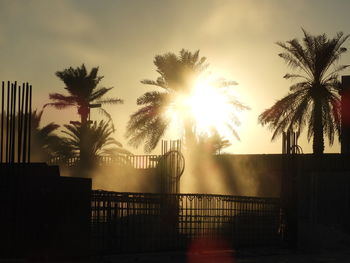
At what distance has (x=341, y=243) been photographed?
730 inches

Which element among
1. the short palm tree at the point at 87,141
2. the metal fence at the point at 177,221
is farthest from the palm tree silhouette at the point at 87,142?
the metal fence at the point at 177,221

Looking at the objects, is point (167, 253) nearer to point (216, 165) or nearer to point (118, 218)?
point (118, 218)

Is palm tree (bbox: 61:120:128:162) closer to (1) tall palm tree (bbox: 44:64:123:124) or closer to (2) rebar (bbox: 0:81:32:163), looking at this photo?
(1) tall palm tree (bbox: 44:64:123:124)

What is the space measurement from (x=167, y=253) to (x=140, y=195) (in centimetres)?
157

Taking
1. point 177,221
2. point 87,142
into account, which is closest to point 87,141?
point 87,142

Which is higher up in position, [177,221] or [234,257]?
[177,221]

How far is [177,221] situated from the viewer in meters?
15.5

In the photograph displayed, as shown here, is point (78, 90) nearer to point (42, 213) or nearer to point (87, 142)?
point (87, 142)

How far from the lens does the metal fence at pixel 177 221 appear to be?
14039 mm

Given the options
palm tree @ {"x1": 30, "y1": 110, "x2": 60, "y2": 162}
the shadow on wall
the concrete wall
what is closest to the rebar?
the concrete wall

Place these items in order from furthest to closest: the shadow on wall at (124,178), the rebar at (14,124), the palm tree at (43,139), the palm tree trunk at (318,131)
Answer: the palm tree at (43,139), the palm tree trunk at (318,131), the shadow on wall at (124,178), the rebar at (14,124)

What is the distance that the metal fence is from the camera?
1404 cm

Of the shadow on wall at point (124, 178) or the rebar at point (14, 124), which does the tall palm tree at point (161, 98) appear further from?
the rebar at point (14, 124)

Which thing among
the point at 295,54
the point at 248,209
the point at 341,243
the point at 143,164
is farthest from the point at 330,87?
the point at 248,209
